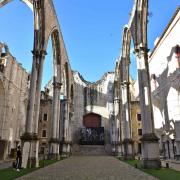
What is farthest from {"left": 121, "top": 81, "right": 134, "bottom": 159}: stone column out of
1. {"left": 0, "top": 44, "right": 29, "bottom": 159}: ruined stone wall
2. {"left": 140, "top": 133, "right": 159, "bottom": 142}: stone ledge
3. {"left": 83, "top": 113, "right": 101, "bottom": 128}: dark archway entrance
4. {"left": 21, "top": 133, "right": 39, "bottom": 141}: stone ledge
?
{"left": 83, "top": 113, "right": 101, "bottom": 128}: dark archway entrance

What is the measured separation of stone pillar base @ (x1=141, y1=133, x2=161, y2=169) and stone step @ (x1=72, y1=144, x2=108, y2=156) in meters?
22.0

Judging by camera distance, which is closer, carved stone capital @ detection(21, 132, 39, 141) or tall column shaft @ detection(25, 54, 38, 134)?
carved stone capital @ detection(21, 132, 39, 141)

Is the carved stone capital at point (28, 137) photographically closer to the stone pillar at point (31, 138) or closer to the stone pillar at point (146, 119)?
the stone pillar at point (31, 138)

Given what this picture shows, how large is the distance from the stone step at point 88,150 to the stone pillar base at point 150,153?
22.0 metres

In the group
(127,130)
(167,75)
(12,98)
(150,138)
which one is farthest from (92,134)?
(150,138)

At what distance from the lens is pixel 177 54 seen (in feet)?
61.1

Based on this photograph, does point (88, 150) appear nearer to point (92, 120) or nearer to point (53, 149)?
point (92, 120)

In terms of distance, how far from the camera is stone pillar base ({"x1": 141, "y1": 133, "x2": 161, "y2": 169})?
10.3 metres

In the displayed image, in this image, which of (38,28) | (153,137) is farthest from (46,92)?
(153,137)

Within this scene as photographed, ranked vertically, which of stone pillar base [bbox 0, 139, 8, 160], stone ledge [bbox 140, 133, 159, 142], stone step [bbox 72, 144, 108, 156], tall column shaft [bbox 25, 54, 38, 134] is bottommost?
stone step [bbox 72, 144, 108, 156]

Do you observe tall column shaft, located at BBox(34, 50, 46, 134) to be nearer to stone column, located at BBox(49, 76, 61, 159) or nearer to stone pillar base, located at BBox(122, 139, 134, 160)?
stone column, located at BBox(49, 76, 61, 159)

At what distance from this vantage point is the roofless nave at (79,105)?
11719mm

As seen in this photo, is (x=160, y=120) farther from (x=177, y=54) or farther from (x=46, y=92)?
(x=46, y=92)

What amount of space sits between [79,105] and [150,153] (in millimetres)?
26370
